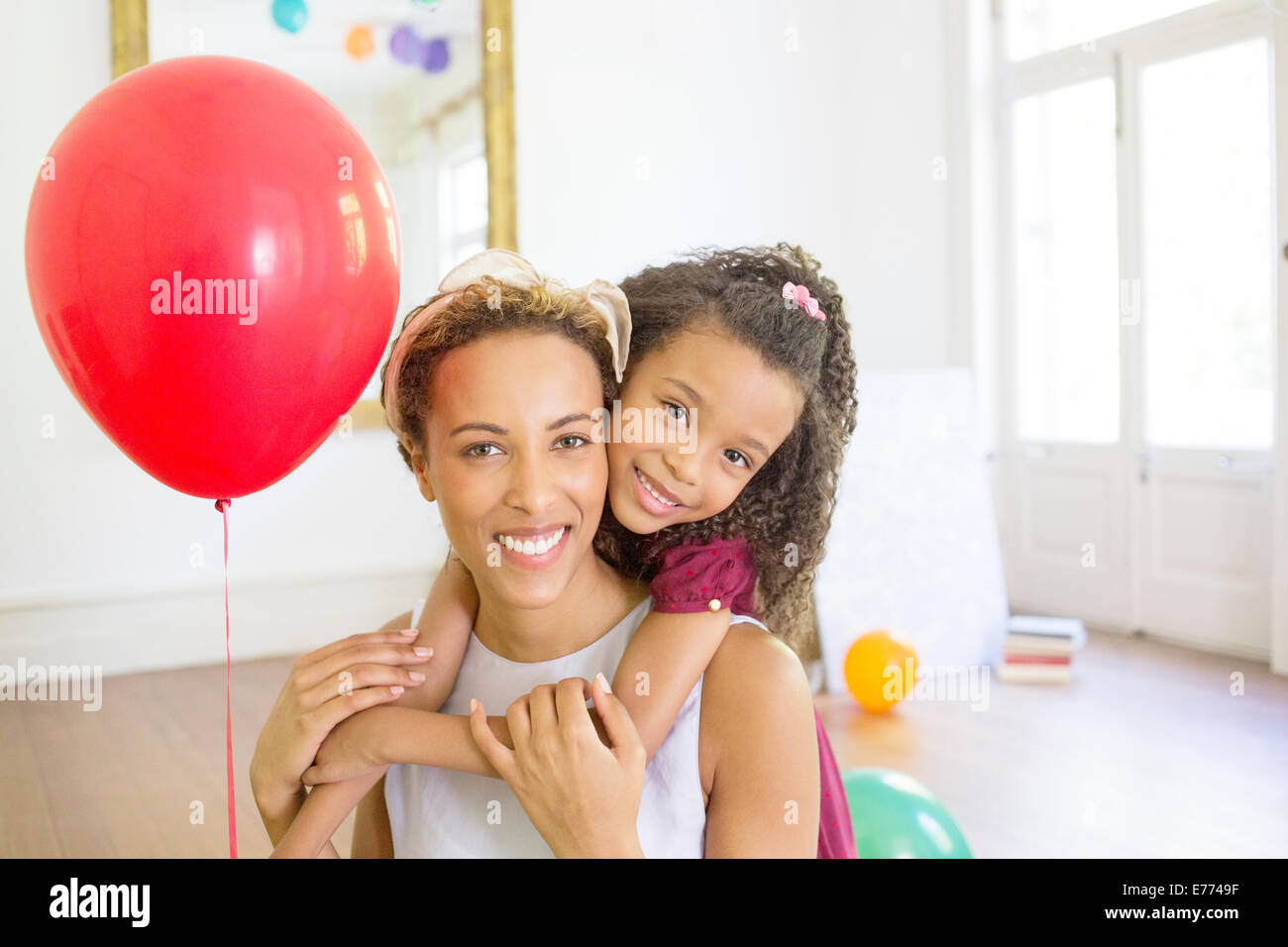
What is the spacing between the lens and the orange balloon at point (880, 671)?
3844 millimetres

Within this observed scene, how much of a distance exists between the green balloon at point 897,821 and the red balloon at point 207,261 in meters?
1.42

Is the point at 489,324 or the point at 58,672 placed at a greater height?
the point at 489,324

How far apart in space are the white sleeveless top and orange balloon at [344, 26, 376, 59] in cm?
415

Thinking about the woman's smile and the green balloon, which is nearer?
the woman's smile

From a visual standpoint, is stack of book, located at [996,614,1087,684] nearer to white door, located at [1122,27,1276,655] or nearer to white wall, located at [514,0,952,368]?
white door, located at [1122,27,1276,655]

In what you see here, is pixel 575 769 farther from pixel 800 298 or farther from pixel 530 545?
pixel 800 298

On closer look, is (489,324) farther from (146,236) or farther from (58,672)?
(58,672)

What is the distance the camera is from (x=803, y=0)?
5906mm

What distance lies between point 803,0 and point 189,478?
5479 millimetres

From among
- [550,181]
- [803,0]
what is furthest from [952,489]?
[803,0]

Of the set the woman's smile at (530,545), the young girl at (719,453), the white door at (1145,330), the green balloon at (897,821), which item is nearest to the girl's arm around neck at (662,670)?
the young girl at (719,453)

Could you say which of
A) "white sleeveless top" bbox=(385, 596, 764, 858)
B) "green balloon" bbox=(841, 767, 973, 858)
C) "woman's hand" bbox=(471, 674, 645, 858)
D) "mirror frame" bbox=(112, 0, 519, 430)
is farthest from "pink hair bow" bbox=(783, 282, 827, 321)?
"mirror frame" bbox=(112, 0, 519, 430)

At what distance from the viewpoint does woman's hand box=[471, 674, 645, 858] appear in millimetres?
947

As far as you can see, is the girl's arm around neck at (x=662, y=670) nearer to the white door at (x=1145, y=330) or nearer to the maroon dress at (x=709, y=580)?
the maroon dress at (x=709, y=580)
